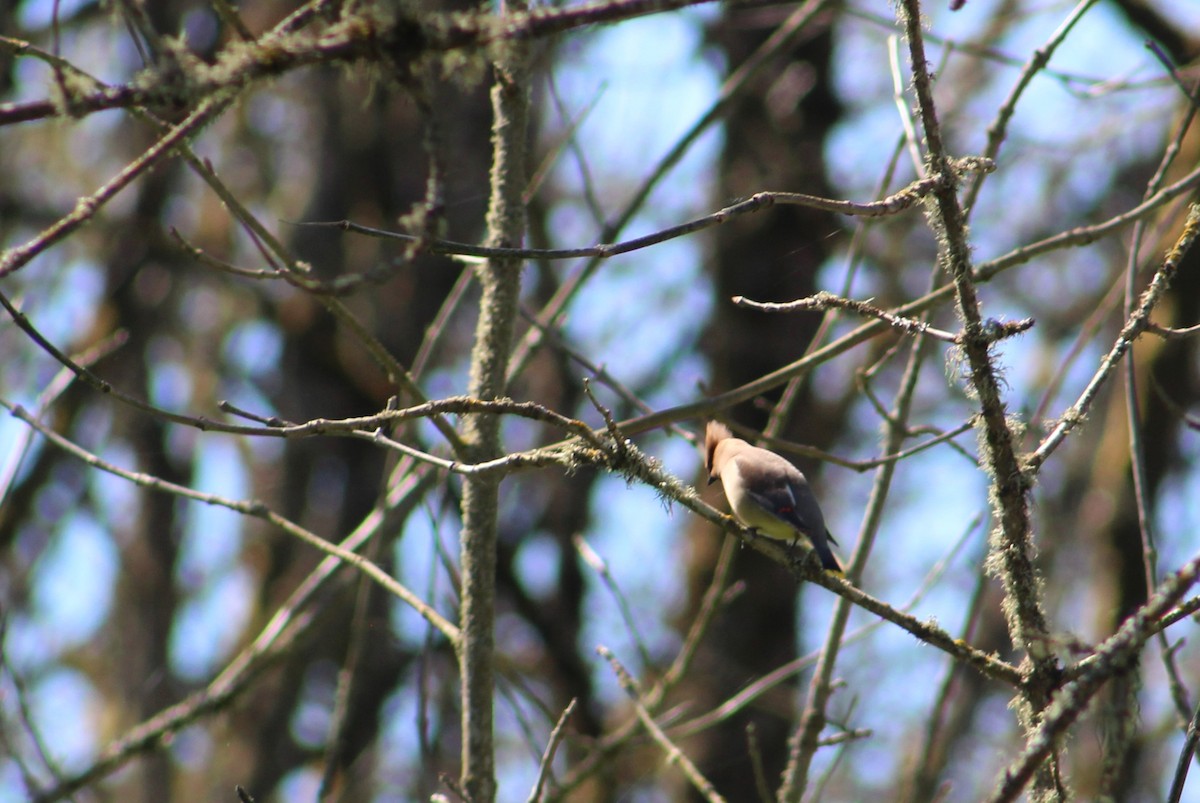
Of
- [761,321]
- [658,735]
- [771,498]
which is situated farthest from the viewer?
[761,321]

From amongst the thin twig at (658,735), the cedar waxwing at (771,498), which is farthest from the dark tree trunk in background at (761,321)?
the thin twig at (658,735)

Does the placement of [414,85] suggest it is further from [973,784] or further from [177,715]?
[973,784]

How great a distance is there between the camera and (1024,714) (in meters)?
2.52

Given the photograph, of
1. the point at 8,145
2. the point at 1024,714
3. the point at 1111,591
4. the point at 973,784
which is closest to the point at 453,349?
the point at 8,145

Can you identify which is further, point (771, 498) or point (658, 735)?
point (771, 498)

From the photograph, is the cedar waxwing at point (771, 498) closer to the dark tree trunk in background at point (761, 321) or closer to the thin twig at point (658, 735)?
the thin twig at point (658, 735)

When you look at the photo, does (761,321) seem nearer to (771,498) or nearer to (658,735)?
(771,498)

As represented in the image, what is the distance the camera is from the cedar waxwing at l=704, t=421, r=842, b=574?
3.96m

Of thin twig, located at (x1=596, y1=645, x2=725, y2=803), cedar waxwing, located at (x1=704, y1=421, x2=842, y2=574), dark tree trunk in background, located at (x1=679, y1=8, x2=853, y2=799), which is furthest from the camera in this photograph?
dark tree trunk in background, located at (x1=679, y1=8, x2=853, y2=799)

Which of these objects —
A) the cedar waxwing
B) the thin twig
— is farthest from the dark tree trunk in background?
the thin twig

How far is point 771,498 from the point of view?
13.4 feet

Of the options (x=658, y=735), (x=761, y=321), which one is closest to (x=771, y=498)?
(x=658, y=735)

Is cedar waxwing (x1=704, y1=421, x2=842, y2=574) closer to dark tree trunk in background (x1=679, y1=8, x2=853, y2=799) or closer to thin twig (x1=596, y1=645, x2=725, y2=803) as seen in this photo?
thin twig (x1=596, y1=645, x2=725, y2=803)

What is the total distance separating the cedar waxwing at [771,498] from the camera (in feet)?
13.0
